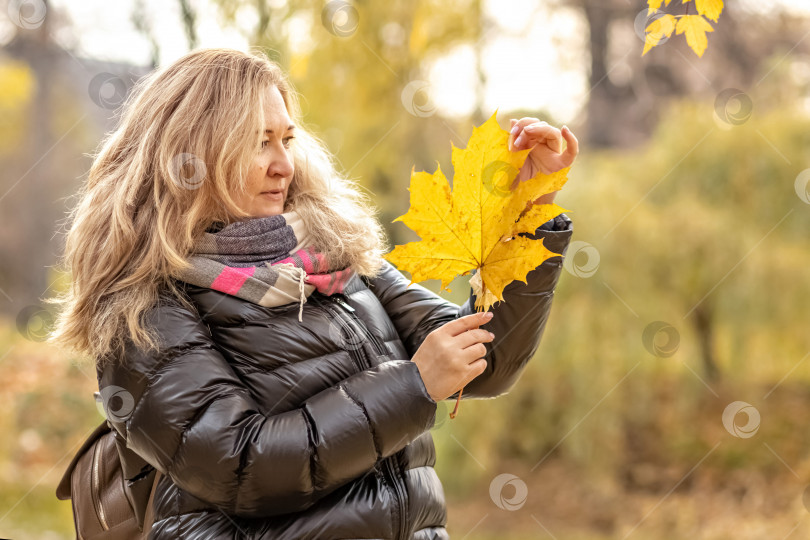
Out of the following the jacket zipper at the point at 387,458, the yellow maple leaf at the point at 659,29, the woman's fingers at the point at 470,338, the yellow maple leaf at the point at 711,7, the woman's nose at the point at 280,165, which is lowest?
the jacket zipper at the point at 387,458

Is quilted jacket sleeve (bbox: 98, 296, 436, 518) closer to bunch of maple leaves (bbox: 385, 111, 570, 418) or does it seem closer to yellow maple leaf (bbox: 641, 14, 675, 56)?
bunch of maple leaves (bbox: 385, 111, 570, 418)

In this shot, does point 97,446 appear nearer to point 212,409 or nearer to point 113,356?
point 113,356

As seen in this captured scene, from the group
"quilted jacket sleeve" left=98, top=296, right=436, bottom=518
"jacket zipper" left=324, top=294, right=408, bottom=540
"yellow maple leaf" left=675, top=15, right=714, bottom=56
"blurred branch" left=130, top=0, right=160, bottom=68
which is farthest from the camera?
"blurred branch" left=130, top=0, right=160, bottom=68

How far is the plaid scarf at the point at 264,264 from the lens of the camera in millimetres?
1406

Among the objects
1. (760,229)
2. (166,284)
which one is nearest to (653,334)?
(760,229)

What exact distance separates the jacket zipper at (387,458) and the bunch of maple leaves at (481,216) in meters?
0.18

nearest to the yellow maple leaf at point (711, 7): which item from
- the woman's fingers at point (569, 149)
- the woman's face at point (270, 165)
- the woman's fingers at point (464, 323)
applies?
the woman's fingers at point (569, 149)

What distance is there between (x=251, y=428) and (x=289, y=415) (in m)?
0.06

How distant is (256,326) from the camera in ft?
4.59

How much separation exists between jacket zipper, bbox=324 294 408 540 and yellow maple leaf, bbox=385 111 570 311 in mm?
188

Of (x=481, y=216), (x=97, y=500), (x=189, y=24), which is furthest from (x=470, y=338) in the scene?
(x=189, y=24)

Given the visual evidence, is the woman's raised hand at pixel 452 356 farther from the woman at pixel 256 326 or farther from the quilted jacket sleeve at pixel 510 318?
the quilted jacket sleeve at pixel 510 318

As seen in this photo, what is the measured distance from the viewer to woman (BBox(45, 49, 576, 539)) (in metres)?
1.27

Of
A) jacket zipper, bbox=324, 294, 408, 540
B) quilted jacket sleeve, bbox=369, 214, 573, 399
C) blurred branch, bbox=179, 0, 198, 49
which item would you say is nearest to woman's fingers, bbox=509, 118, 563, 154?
quilted jacket sleeve, bbox=369, 214, 573, 399
